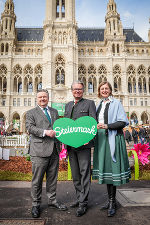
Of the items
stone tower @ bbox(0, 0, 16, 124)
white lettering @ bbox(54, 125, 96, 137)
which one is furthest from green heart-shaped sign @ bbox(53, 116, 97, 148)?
stone tower @ bbox(0, 0, 16, 124)

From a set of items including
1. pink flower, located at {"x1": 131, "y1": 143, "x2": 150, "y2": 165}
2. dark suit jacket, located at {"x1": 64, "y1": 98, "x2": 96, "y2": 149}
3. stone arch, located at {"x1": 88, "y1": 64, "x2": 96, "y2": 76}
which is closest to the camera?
dark suit jacket, located at {"x1": 64, "y1": 98, "x2": 96, "y2": 149}

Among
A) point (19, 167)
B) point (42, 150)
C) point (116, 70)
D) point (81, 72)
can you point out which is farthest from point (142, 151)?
point (116, 70)

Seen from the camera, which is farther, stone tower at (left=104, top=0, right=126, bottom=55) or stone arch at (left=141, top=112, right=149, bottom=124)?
stone tower at (left=104, top=0, right=126, bottom=55)

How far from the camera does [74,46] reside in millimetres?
33031

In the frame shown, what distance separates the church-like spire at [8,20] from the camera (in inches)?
1439

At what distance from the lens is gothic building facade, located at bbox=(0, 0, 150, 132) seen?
107 ft

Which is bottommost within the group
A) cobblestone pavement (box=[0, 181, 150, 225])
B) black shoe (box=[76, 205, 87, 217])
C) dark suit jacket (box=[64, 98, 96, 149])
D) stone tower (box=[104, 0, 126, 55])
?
cobblestone pavement (box=[0, 181, 150, 225])

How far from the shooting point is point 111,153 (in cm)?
278

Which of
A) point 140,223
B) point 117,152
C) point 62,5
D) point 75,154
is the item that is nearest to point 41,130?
point 75,154

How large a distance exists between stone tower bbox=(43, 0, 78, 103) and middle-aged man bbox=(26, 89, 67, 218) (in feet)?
93.7

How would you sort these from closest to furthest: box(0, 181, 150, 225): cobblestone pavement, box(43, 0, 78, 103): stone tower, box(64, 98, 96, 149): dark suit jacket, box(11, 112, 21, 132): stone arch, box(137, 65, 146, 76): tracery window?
box(0, 181, 150, 225): cobblestone pavement
box(64, 98, 96, 149): dark suit jacket
box(11, 112, 21, 132): stone arch
box(43, 0, 78, 103): stone tower
box(137, 65, 146, 76): tracery window

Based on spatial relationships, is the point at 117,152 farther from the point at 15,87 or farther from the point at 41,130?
the point at 15,87

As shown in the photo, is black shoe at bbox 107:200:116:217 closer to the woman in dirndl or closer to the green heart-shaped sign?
the woman in dirndl

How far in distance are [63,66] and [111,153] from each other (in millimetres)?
32680
